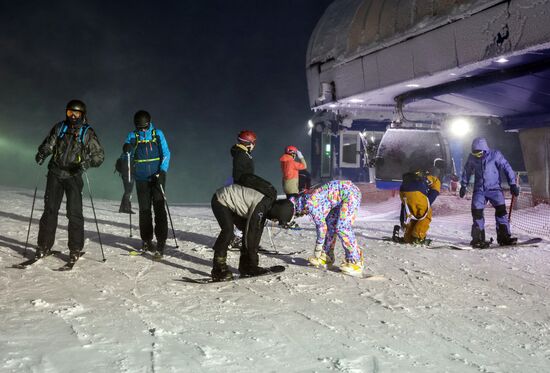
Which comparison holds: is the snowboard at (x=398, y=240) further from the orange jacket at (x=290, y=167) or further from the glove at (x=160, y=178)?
the glove at (x=160, y=178)

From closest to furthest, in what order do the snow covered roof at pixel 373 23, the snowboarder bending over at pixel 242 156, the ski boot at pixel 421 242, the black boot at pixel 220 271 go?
the black boot at pixel 220 271, the snowboarder bending over at pixel 242 156, the ski boot at pixel 421 242, the snow covered roof at pixel 373 23

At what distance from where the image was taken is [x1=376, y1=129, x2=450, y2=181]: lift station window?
12.8 meters

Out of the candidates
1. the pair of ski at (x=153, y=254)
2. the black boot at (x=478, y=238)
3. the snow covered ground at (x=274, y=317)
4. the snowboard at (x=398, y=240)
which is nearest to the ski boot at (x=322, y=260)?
the snow covered ground at (x=274, y=317)

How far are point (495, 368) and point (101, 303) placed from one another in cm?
295

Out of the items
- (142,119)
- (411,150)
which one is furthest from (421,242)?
(411,150)

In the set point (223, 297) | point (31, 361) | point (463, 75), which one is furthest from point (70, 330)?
point (463, 75)

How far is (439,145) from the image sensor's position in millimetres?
12781

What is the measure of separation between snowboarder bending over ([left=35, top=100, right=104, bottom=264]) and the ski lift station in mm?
6874

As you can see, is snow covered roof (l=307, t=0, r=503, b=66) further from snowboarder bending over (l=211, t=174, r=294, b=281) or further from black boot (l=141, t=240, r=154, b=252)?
black boot (l=141, t=240, r=154, b=252)

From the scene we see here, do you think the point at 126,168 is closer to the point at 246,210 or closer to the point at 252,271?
the point at 252,271

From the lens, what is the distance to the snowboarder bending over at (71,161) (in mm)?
5531

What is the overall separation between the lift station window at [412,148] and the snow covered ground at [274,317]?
252 inches

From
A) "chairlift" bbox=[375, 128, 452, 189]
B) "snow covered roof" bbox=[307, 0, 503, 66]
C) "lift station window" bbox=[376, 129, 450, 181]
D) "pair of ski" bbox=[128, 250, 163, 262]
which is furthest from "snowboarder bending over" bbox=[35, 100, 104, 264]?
"lift station window" bbox=[376, 129, 450, 181]

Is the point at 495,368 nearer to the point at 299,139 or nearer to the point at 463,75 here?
the point at 463,75
